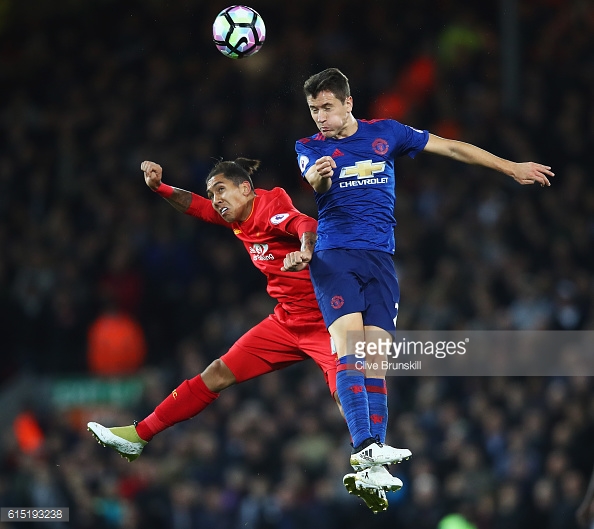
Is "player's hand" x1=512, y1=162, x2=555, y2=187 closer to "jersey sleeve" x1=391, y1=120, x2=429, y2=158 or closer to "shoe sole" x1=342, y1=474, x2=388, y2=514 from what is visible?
"jersey sleeve" x1=391, y1=120, x2=429, y2=158

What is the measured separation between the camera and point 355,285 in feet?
22.7

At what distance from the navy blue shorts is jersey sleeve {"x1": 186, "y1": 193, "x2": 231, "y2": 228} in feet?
3.35

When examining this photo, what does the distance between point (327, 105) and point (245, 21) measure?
4.07 ft

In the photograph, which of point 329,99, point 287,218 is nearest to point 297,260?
point 287,218

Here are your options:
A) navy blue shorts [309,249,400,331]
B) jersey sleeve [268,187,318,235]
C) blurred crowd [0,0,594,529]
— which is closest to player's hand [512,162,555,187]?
navy blue shorts [309,249,400,331]

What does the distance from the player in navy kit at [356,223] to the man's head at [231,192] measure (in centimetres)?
60

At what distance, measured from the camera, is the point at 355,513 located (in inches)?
440

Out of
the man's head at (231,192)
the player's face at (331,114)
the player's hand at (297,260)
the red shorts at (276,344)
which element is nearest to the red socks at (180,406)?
the red shorts at (276,344)

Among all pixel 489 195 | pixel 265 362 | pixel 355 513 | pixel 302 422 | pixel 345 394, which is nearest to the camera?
pixel 345 394

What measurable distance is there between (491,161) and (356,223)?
0.94m

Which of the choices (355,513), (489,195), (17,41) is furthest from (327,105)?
(17,41)

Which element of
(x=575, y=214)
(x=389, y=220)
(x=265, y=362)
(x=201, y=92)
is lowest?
(x=265, y=362)

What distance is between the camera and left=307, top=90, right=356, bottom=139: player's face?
6910 millimetres

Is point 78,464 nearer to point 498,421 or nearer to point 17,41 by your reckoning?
point 498,421
